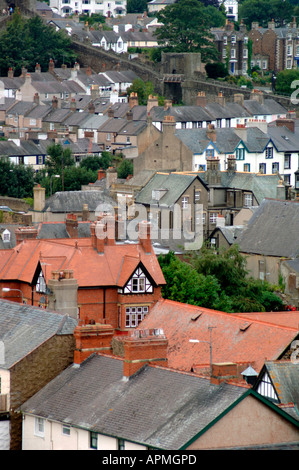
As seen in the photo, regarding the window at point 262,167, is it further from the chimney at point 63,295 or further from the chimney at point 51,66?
the chimney at point 63,295

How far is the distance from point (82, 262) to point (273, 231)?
20.9 metres

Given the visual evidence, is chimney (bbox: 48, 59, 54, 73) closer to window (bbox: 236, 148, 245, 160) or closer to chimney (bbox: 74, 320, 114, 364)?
window (bbox: 236, 148, 245, 160)

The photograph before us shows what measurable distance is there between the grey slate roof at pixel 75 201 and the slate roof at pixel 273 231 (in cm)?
1316

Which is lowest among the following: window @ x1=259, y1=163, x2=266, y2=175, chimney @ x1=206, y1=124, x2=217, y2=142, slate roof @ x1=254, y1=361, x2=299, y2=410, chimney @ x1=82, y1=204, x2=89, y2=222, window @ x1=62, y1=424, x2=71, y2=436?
chimney @ x1=82, y1=204, x2=89, y2=222

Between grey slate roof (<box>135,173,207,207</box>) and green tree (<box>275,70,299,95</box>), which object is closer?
grey slate roof (<box>135,173,207,207</box>)

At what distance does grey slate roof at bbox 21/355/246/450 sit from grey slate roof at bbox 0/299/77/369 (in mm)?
1288

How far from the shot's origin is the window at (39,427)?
126 feet

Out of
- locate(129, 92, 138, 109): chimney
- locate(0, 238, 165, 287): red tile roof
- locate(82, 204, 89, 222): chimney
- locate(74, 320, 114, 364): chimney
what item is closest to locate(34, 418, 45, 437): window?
locate(74, 320, 114, 364): chimney

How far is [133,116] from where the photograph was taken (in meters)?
124

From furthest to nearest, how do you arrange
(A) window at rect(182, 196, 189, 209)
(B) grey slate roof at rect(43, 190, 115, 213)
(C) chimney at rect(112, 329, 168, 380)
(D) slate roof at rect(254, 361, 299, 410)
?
(B) grey slate roof at rect(43, 190, 115, 213) < (A) window at rect(182, 196, 189, 209) < (D) slate roof at rect(254, 361, 299, 410) < (C) chimney at rect(112, 329, 168, 380)

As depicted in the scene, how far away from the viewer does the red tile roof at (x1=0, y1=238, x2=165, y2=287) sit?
57.0 metres

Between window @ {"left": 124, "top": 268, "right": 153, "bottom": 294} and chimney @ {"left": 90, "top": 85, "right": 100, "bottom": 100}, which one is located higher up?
chimney @ {"left": 90, "top": 85, "right": 100, "bottom": 100}

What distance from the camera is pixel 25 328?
4209cm

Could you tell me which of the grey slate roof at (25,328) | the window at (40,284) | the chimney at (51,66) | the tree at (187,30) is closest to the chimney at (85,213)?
the window at (40,284)
